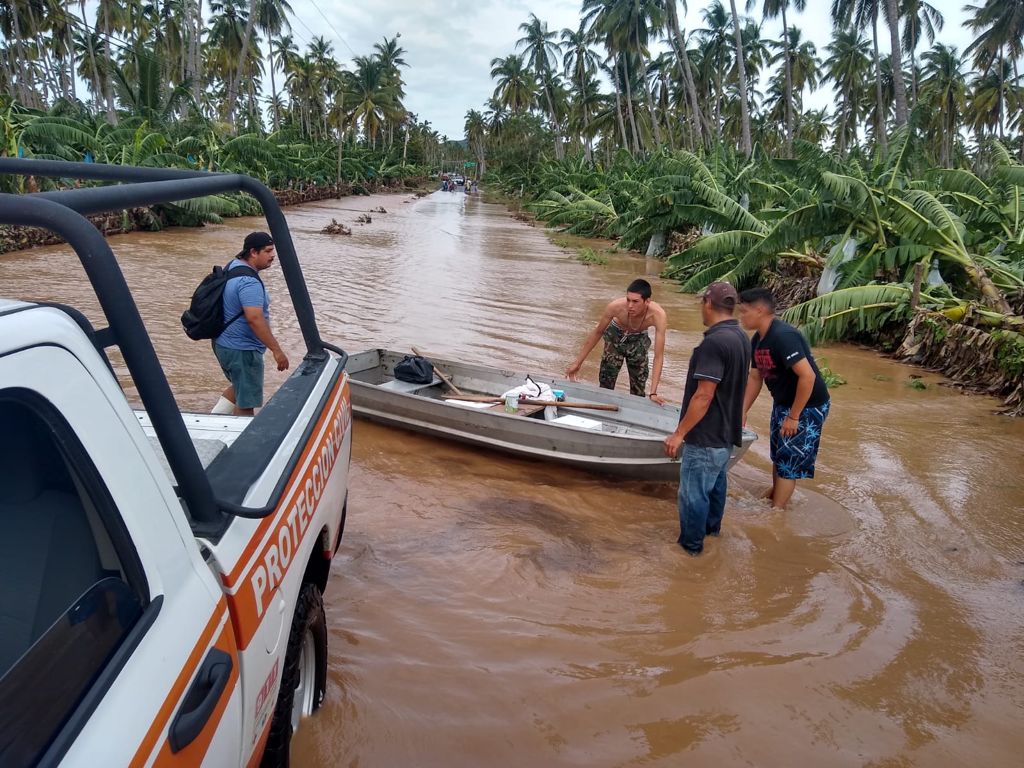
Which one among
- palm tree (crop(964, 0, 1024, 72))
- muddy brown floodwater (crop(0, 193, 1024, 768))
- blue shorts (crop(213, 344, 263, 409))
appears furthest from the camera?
palm tree (crop(964, 0, 1024, 72))

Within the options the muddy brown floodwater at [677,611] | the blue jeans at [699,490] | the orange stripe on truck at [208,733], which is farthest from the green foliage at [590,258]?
the orange stripe on truck at [208,733]

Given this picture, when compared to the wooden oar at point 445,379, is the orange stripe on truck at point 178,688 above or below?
above

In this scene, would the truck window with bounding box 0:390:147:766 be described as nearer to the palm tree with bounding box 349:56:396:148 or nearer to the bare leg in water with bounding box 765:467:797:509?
the bare leg in water with bounding box 765:467:797:509

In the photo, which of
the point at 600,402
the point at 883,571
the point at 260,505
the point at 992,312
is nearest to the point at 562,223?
the point at 992,312

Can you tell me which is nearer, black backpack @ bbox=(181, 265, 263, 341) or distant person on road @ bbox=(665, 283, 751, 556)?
distant person on road @ bbox=(665, 283, 751, 556)

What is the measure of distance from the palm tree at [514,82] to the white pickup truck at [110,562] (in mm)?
76592

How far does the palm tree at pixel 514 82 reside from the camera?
74188 millimetres

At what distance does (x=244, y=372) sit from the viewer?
18.0ft

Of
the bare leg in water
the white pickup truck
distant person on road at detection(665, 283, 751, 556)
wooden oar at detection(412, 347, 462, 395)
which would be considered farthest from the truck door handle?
wooden oar at detection(412, 347, 462, 395)

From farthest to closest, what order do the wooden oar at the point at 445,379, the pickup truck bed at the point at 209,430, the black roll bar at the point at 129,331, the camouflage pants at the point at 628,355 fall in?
the wooden oar at the point at 445,379 → the camouflage pants at the point at 628,355 → the pickup truck bed at the point at 209,430 → the black roll bar at the point at 129,331

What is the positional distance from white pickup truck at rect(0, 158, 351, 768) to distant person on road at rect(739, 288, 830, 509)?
3949 millimetres

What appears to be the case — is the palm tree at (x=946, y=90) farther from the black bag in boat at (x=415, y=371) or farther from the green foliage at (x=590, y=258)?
the black bag in boat at (x=415, y=371)

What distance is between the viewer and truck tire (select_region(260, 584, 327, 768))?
93.0 inches

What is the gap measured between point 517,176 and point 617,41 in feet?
86.2
